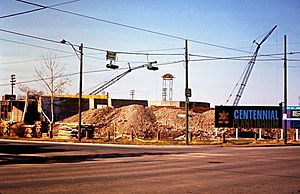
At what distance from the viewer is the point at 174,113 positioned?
222 feet

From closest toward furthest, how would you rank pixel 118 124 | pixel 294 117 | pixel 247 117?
pixel 294 117
pixel 247 117
pixel 118 124

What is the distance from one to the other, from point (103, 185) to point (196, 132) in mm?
44135

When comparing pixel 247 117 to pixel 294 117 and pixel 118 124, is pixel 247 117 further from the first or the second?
pixel 118 124

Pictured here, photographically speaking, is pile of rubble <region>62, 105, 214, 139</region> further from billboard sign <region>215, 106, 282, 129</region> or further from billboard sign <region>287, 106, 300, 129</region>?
billboard sign <region>287, 106, 300, 129</region>

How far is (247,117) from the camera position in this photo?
167 feet

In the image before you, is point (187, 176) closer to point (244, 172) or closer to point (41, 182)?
point (244, 172)

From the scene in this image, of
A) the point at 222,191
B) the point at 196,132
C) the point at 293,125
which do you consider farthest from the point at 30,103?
the point at 222,191

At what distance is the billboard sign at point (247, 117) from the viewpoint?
50594 mm

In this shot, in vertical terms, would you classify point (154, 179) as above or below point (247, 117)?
below

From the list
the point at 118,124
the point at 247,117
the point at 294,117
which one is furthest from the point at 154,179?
the point at 118,124

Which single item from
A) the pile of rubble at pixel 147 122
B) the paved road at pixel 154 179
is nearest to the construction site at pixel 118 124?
the pile of rubble at pixel 147 122

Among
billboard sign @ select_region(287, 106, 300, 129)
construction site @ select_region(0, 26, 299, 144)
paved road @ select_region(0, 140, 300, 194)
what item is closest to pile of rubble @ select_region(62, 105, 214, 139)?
construction site @ select_region(0, 26, 299, 144)

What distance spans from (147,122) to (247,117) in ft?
52.1

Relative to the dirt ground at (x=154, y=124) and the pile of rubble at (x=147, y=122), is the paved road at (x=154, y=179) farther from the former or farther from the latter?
the pile of rubble at (x=147, y=122)
